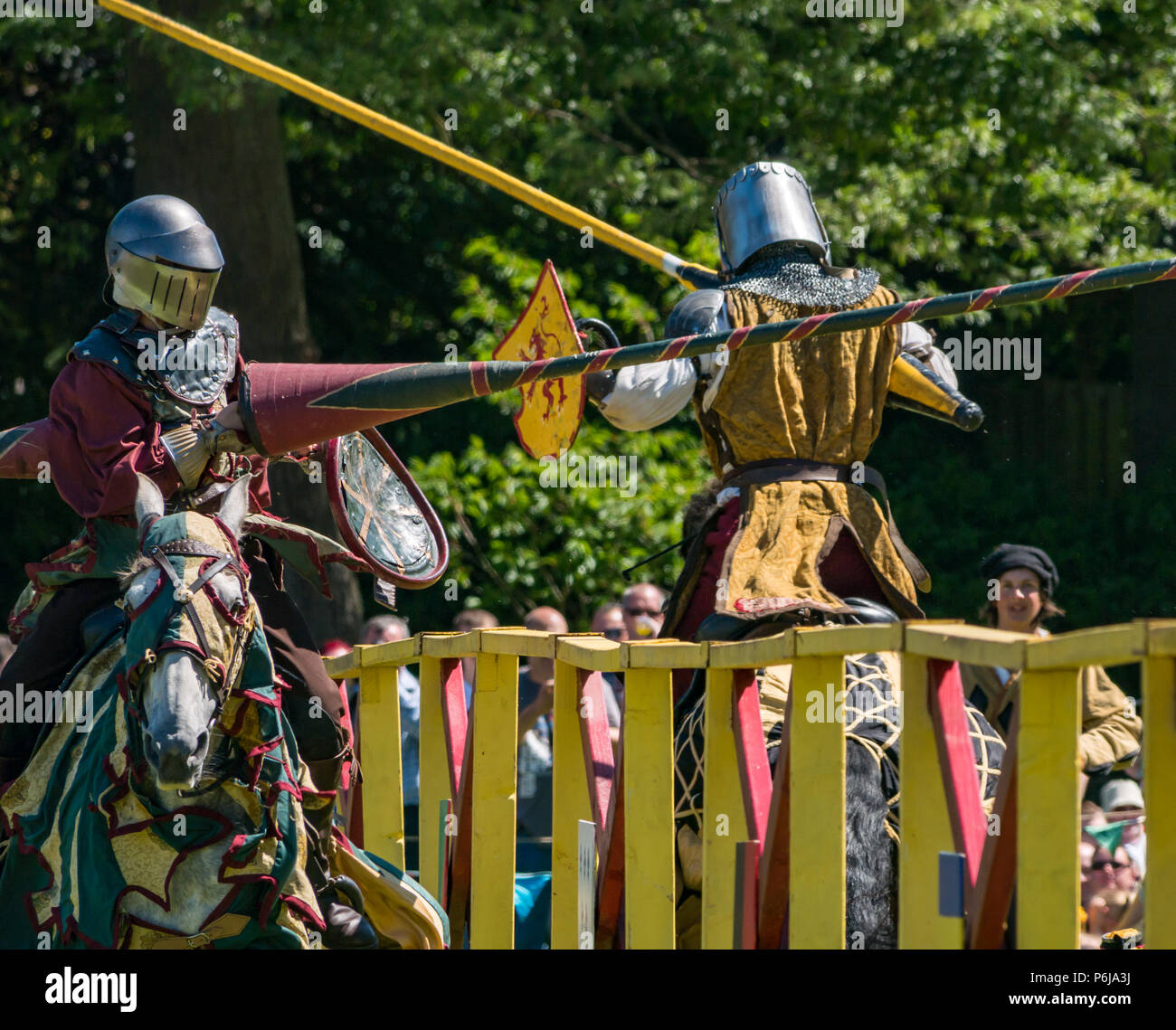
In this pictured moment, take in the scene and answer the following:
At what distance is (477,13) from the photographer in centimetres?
1115

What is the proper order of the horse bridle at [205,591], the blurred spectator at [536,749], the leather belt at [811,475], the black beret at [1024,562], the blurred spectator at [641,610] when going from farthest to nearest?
the blurred spectator at [536,749] → the blurred spectator at [641,610] → the black beret at [1024,562] → the leather belt at [811,475] → the horse bridle at [205,591]

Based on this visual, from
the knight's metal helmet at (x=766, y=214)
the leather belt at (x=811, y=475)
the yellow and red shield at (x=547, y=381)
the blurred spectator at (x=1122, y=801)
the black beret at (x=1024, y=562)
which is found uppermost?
the knight's metal helmet at (x=766, y=214)

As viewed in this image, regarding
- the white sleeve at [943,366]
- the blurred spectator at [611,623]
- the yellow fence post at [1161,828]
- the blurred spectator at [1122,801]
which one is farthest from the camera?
the blurred spectator at [611,623]

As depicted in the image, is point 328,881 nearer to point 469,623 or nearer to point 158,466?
point 158,466

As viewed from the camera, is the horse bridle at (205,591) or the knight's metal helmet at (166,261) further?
the knight's metal helmet at (166,261)

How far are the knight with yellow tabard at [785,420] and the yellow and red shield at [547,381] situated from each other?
0.25 metres

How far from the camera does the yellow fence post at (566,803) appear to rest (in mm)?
5270

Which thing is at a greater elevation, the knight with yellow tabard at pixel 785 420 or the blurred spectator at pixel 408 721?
the knight with yellow tabard at pixel 785 420

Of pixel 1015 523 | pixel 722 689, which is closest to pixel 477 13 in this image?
pixel 1015 523

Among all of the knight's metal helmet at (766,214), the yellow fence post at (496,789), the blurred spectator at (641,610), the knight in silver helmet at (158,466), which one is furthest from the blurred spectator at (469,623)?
the knight in silver helmet at (158,466)

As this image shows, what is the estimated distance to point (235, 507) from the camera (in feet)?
13.6

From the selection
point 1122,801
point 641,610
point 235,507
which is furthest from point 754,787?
point 641,610

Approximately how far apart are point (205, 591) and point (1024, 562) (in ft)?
9.71

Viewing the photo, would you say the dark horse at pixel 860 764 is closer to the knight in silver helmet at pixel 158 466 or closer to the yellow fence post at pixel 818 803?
the yellow fence post at pixel 818 803
